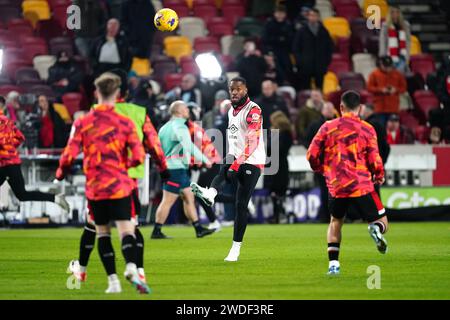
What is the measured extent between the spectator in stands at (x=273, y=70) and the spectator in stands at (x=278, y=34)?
0.87 ft

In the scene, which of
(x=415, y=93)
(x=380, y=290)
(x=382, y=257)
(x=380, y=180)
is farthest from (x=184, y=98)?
(x=380, y=290)

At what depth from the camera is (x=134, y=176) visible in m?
13.4

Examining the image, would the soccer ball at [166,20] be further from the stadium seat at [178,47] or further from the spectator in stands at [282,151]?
the stadium seat at [178,47]

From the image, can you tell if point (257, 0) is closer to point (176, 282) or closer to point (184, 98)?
point (184, 98)

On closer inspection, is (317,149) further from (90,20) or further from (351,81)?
(90,20)

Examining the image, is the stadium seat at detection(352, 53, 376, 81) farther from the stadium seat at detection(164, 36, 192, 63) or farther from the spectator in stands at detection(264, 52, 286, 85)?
the stadium seat at detection(164, 36, 192, 63)

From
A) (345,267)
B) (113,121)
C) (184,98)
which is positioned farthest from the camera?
(184,98)

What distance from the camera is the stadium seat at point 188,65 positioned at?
3028 centimetres

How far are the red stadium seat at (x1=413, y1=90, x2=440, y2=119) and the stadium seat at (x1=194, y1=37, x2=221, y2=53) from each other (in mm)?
5379

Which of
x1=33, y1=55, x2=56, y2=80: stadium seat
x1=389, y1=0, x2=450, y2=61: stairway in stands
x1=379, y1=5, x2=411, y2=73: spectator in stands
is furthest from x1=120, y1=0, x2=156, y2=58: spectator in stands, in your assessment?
x1=389, y1=0, x2=450, y2=61: stairway in stands

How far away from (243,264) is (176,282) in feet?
8.51

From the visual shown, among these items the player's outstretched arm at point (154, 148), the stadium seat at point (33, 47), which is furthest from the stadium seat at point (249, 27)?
the player's outstretched arm at point (154, 148)

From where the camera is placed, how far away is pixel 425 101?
29766 millimetres

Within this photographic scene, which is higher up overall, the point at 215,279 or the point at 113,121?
the point at 113,121
